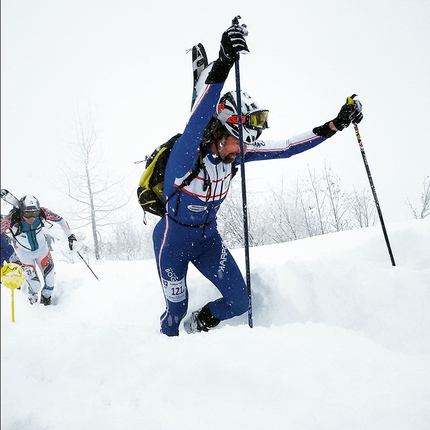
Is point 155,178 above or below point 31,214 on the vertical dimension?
below

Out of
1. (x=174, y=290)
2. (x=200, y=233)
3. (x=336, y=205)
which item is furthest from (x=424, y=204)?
(x=174, y=290)

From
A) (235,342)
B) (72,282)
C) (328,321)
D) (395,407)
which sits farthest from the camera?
(72,282)

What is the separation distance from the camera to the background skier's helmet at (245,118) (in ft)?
8.76

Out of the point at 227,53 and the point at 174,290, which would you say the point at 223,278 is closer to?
the point at 174,290

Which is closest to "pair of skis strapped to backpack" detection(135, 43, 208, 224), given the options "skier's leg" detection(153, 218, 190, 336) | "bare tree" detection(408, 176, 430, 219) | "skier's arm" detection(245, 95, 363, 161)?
"skier's leg" detection(153, 218, 190, 336)

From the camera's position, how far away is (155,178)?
9.20 ft

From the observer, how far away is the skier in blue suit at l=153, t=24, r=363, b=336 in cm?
267

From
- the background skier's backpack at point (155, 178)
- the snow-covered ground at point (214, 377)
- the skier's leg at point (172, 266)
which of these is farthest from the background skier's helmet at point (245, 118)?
the snow-covered ground at point (214, 377)

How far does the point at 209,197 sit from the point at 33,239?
4.42 meters

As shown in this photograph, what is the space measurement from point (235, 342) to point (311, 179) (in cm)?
1507

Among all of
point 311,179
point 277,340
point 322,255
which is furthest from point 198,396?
point 311,179

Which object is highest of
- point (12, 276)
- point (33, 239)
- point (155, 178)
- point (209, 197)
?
point (33, 239)

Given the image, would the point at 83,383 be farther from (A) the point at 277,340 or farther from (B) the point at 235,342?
(A) the point at 277,340

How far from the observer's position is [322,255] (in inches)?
142
